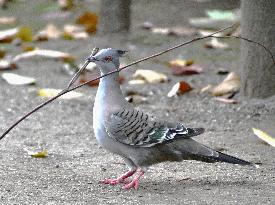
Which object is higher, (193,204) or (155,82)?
(193,204)

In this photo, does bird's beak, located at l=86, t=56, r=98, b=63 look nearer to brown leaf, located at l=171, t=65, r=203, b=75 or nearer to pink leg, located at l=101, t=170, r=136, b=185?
pink leg, located at l=101, t=170, r=136, b=185

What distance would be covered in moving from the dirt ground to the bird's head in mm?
732

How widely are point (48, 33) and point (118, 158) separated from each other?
181 inches

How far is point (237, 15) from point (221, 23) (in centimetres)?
30

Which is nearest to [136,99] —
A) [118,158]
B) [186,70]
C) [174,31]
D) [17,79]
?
[186,70]

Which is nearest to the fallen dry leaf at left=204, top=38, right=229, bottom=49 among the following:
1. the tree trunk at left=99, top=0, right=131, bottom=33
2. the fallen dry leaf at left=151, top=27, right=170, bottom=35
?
the fallen dry leaf at left=151, top=27, right=170, bottom=35

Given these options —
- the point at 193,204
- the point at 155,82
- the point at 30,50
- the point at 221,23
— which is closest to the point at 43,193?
the point at 193,204

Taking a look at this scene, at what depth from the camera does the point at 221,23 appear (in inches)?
413

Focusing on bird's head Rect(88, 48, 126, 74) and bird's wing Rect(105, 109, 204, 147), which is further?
bird's head Rect(88, 48, 126, 74)

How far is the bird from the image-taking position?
4984mm

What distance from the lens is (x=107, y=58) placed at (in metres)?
5.20

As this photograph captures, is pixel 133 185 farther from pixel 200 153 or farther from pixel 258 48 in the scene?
pixel 258 48

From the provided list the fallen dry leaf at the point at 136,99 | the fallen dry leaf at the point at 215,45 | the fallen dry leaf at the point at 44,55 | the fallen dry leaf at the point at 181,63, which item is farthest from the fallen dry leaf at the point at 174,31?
the fallen dry leaf at the point at 136,99

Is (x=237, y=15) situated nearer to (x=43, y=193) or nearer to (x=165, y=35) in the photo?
(x=165, y=35)
